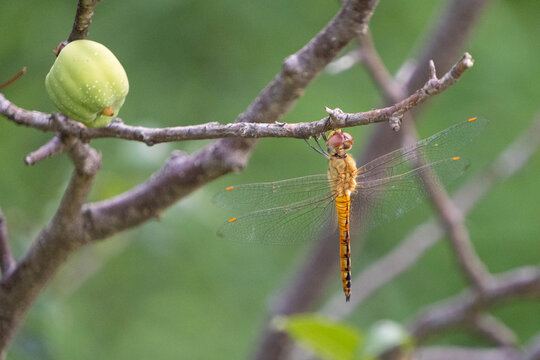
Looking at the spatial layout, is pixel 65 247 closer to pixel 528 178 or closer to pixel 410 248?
pixel 410 248

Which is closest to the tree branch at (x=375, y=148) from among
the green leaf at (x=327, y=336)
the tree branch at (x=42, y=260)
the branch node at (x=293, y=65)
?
the green leaf at (x=327, y=336)

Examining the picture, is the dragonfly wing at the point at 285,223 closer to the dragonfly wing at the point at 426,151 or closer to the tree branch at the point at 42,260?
the dragonfly wing at the point at 426,151

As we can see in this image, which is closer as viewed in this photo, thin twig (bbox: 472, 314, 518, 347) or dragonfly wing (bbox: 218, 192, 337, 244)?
dragonfly wing (bbox: 218, 192, 337, 244)

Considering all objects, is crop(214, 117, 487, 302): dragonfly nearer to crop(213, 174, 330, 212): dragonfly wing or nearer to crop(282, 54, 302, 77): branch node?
crop(213, 174, 330, 212): dragonfly wing

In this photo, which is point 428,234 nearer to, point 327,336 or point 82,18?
point 327,336

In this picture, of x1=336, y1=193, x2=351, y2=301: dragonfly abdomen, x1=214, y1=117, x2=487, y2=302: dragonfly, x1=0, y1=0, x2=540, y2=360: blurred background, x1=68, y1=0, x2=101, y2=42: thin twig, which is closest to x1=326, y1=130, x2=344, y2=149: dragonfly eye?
x1=214, y1=117, x2=487, y2=302: dragonfly

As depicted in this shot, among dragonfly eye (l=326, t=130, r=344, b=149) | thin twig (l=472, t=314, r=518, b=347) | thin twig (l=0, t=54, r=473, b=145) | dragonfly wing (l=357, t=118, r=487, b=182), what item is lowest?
thin twig (l=0, t=54, r=473, b=145)

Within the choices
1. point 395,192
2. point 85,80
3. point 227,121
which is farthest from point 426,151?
point 227,121

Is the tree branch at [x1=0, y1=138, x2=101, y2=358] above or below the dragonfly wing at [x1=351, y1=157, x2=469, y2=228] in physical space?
below
